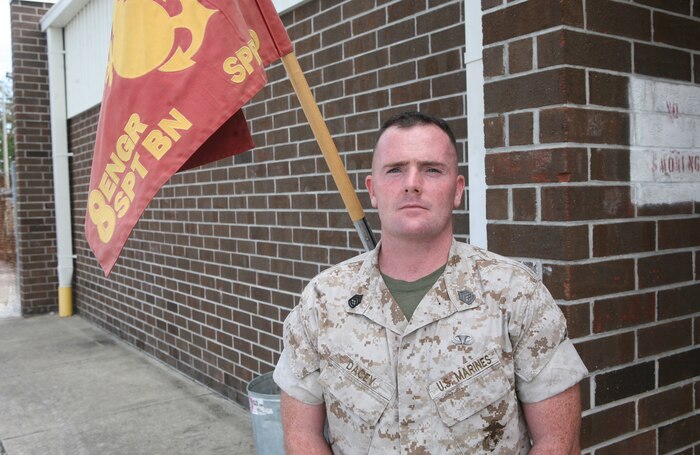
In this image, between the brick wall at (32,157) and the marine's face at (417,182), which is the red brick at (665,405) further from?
the brick wall at (32,157)

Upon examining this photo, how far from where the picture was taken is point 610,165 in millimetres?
2600

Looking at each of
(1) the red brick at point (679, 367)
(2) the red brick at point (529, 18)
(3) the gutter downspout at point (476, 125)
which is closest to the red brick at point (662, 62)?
(2) the red brick at point (529, 18)

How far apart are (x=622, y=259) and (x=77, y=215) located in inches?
324

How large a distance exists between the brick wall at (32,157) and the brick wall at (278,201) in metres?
3.08

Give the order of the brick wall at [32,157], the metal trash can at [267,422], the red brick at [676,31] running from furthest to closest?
the brick wall at [32,157]
the metal trash can at [267,422]
the red brick at [676,31]

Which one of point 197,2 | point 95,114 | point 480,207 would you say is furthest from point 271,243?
point 95,114

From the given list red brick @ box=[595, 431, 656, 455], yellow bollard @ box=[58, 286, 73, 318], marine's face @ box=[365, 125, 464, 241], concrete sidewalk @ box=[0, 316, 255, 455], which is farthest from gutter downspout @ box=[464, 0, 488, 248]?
yellow bollard @ box=[58, 286, 73, 318]

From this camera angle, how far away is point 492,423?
1.75m

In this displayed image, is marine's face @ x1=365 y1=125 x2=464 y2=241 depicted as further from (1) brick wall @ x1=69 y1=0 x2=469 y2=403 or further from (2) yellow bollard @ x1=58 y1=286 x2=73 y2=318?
(2) yellow bollard @ x1=58 y1=286 x2=73 y2=318

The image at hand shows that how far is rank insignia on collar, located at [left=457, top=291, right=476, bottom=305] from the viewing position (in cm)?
179

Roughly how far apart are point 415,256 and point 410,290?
0.09 metres

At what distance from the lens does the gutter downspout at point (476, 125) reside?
9.33 feet

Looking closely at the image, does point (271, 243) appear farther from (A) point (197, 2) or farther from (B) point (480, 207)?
(A) point (197, 2)

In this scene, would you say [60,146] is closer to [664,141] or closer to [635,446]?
[664,141]
